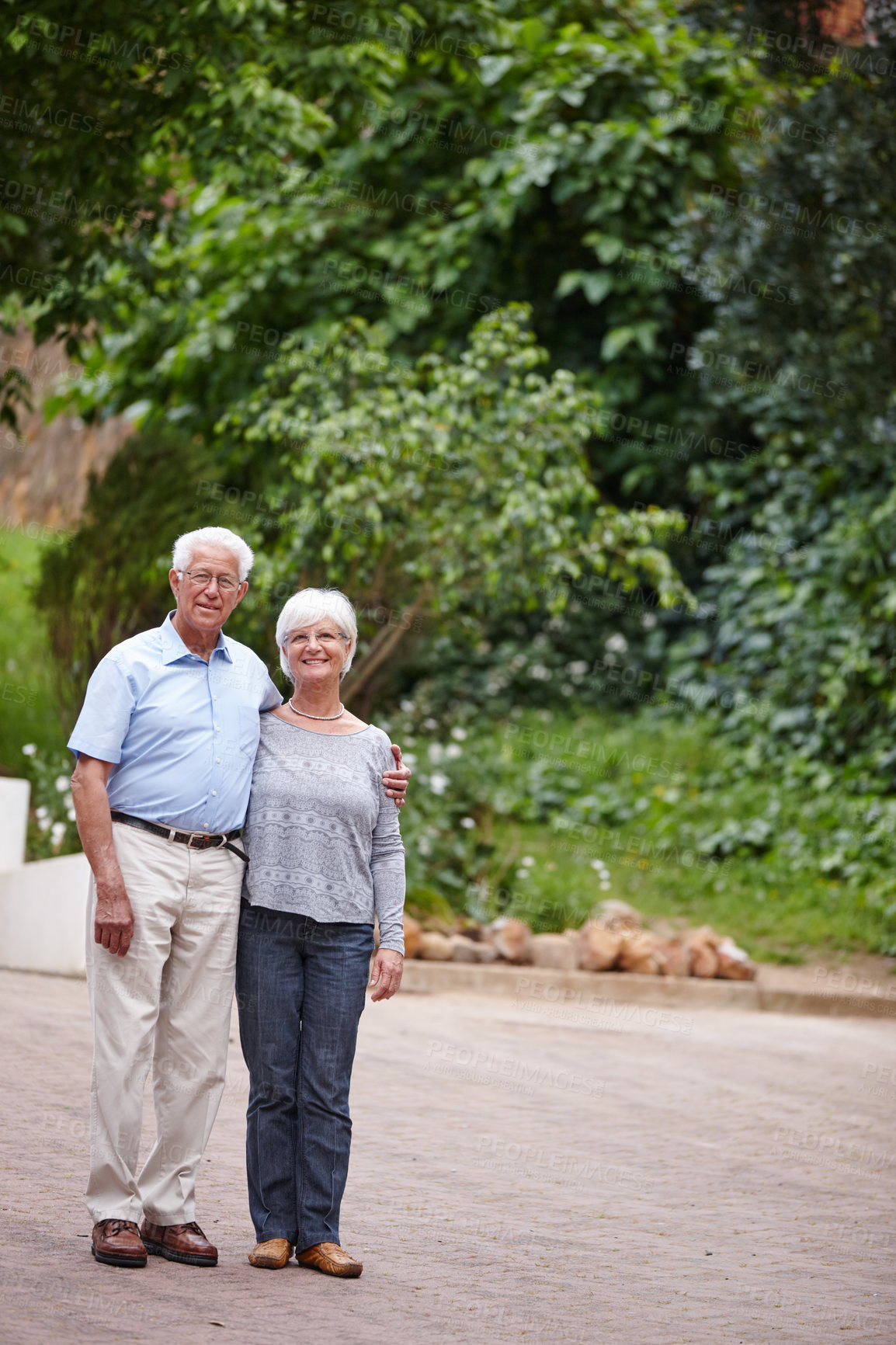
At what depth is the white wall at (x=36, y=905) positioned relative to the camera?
8477mm

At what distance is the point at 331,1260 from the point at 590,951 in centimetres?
600

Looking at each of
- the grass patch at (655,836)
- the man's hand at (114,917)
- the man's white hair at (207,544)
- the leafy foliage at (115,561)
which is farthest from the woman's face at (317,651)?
the grass patch at (655,836)

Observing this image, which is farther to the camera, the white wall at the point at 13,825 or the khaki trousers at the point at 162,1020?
the white wall at the point at 13,825

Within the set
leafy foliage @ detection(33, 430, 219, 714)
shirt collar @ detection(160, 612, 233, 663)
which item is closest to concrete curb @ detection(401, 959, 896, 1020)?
leafy foliage @ detection(33, 430, 219, 714)

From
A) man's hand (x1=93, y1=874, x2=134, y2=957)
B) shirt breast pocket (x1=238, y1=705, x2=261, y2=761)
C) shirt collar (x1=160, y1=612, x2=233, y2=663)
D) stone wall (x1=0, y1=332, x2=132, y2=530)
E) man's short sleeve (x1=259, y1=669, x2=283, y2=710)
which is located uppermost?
stone wall (x1=0, y1=332, x2=132, y2=530)

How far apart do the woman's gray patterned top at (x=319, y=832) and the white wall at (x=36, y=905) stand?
4.66 m

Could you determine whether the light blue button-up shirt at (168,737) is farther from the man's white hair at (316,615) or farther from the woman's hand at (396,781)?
the woman's hand at (396,781)

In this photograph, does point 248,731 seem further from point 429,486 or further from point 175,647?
point 429,486

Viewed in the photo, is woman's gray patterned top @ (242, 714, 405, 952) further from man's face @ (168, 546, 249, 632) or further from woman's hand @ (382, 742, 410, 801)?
man's face @ (168, 546, 249, 632)

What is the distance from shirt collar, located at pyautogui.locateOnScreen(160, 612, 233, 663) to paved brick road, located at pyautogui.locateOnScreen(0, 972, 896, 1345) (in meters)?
1.60

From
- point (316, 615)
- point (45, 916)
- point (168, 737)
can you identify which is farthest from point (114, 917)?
point (45, 916)

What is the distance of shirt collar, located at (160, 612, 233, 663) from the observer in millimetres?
3883

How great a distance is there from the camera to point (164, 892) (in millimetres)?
3715

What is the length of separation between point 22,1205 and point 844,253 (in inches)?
406
